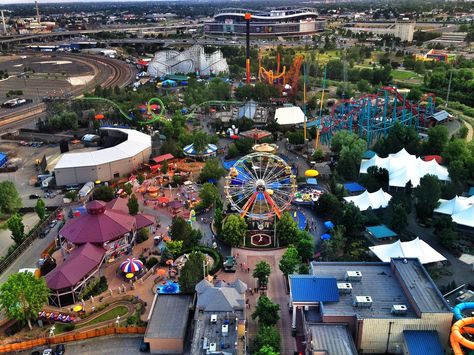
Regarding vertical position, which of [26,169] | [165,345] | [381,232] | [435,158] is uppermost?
[435,158]

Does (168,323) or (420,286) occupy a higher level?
(420,286)

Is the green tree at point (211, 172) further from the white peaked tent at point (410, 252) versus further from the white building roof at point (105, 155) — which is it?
the white peaked tent at point (410, 252)

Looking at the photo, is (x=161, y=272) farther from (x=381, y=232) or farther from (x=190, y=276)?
(x=381, y=232)

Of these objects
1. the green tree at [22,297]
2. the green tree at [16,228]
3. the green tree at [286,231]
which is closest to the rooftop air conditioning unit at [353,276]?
the green tree at [286,231]

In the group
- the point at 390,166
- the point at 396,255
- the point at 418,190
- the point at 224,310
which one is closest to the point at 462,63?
the point at 390,166

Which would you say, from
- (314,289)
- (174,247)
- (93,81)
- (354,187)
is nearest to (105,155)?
→ (174,247)

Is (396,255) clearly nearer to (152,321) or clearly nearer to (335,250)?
(335,250)

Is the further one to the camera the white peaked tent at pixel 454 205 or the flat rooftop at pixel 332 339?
the white peaked tent at pixel 454 205

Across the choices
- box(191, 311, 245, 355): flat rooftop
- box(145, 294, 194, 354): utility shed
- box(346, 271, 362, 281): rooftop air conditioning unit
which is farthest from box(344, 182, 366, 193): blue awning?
box(191, 311, 245, 355): flat rooftop
